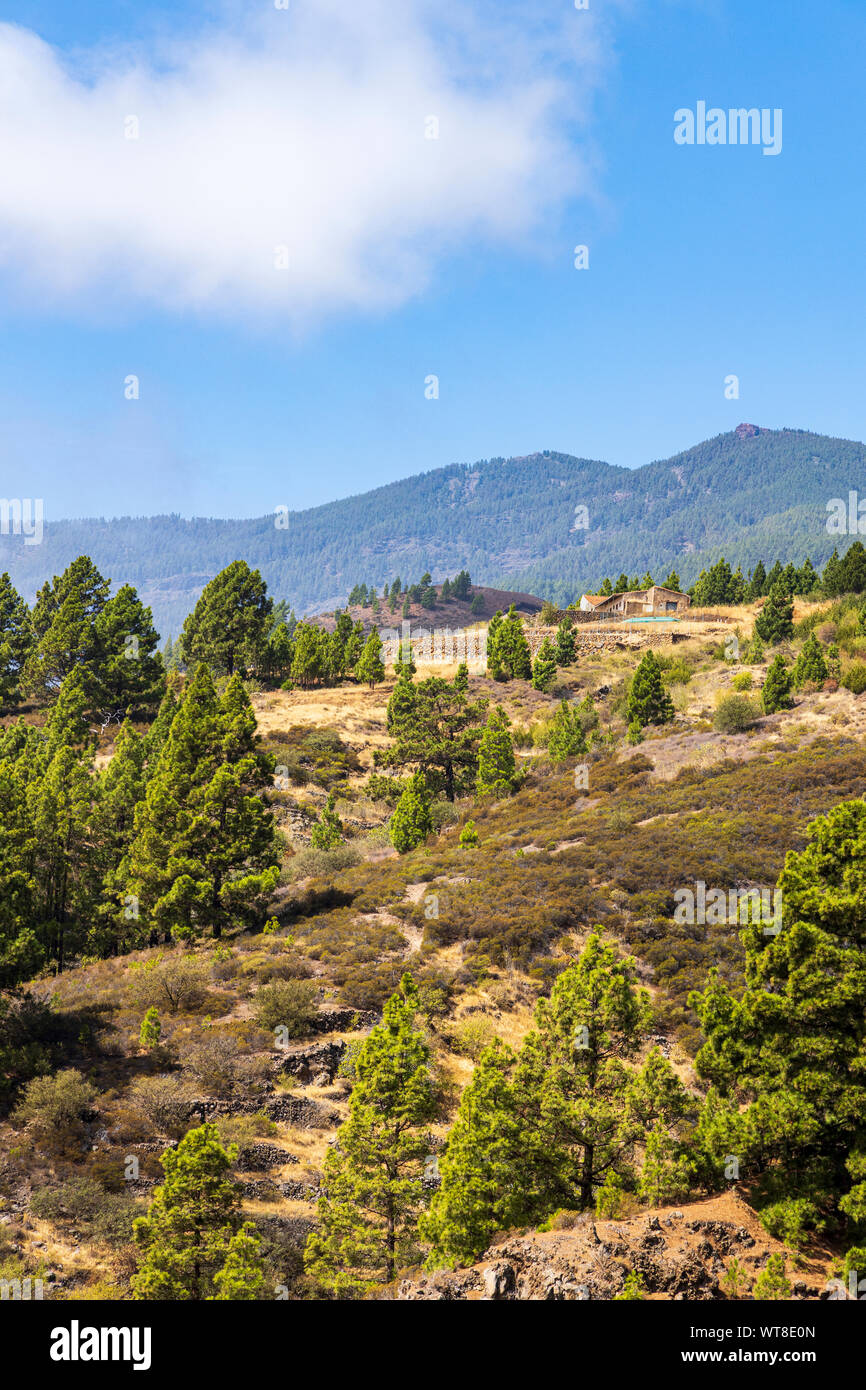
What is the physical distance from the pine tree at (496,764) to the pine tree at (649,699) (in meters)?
9.07

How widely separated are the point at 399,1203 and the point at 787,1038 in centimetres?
835

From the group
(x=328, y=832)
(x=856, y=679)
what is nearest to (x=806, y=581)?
(x=856, y=679)

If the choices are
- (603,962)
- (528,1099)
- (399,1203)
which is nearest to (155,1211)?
(399,1203)

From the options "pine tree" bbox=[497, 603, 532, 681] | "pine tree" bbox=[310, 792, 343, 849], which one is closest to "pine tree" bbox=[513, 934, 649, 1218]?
"pine tree" bbox=[310, 792, 343, 849]

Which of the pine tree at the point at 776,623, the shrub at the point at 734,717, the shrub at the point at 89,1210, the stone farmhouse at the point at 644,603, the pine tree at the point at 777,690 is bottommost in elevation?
the shrub at the point at 89,1210

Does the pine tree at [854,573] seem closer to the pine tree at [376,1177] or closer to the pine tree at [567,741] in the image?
the pine tree at [567,741]

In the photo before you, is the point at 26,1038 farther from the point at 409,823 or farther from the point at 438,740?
the point at 438,740

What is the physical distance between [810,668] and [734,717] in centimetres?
794

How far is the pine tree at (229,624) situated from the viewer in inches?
3248

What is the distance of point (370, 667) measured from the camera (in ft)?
290

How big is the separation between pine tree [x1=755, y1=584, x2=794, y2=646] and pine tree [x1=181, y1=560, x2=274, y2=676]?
4311cm

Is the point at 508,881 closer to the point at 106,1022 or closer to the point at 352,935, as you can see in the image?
the point at 352,935

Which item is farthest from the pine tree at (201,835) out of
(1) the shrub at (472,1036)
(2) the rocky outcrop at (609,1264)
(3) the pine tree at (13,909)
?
(2) the rocky outcrop at (609,1264)
